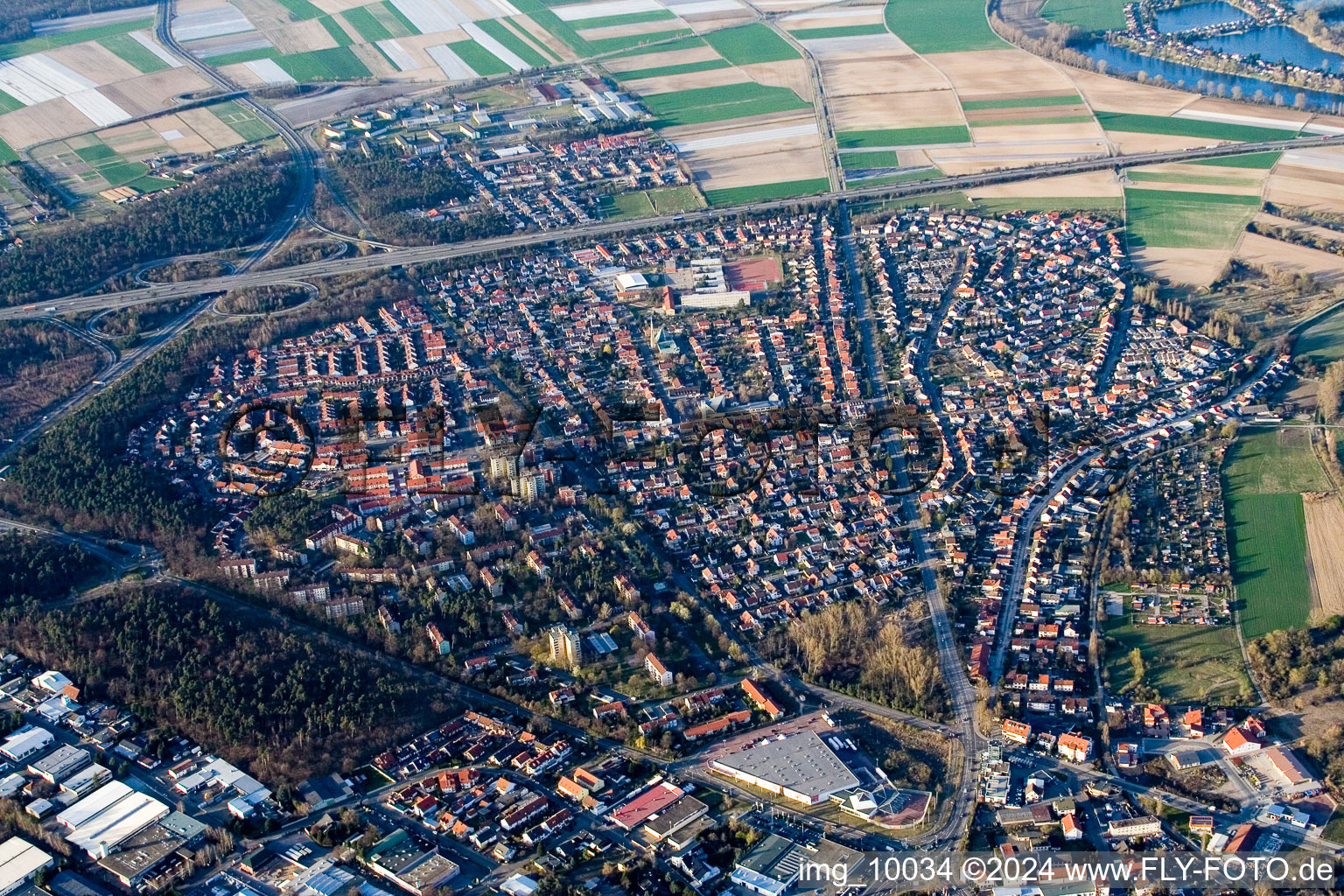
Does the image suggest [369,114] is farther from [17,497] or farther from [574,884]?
[574,884]

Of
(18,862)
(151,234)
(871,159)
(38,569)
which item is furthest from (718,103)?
(18,862)

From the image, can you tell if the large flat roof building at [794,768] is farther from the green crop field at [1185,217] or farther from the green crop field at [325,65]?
the green crop field at [325,65]

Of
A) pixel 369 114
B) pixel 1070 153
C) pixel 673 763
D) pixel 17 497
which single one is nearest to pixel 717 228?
pixel 1070 153

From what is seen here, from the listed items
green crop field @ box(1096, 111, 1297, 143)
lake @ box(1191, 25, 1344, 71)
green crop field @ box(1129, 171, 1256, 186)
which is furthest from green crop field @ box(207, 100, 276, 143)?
lake @ box(1191, 25, 1344, 71)

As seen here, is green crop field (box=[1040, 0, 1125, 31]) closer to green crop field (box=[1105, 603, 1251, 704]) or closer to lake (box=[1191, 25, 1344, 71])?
lake (box=[1191, 25, 1344, 71])

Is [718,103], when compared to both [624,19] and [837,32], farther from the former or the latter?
[624,19]

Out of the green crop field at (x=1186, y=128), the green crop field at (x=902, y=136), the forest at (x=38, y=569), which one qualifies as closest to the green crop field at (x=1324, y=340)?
the green crop field at (x=1186, y=128)

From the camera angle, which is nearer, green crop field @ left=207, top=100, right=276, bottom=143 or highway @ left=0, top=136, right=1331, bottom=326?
highway @ left=0, top=136, right=1331, bottom=326
